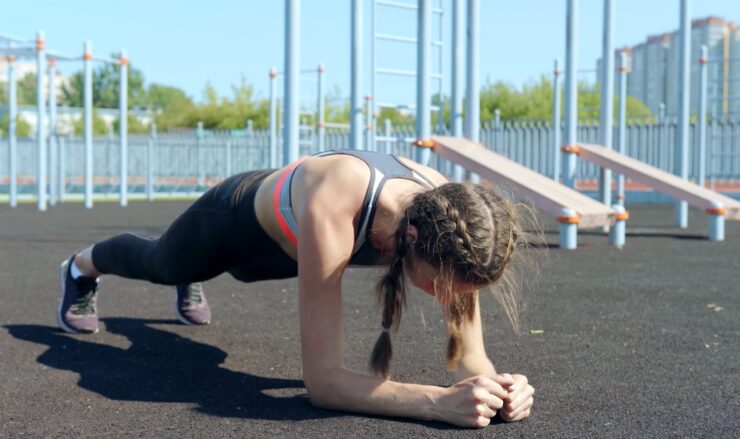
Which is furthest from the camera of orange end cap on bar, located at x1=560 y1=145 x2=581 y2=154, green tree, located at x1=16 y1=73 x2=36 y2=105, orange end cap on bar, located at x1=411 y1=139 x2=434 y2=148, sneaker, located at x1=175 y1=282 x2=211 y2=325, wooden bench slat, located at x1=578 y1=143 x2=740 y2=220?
green tree, located at x1=16 y1=73 x2=36 y2=105

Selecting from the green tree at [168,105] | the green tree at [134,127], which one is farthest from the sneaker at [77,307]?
the green tree at [134,127]

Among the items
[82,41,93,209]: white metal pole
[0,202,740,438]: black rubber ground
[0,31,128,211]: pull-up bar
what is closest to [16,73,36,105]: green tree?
[0,31,128,211]: pull-up bar

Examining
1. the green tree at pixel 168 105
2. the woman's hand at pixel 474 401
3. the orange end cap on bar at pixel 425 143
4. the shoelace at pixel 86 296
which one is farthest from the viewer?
the green tree at pixel 168 105

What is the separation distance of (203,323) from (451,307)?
1.93 meters

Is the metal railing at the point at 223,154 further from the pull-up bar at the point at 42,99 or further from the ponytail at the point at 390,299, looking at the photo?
the ponytail at the point at 390,299

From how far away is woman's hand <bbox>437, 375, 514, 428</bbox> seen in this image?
91.0 inches

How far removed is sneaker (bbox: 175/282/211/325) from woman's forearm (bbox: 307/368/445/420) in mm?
1766

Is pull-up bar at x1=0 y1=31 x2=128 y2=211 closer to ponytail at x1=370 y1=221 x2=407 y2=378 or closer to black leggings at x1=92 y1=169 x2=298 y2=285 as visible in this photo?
black leggings at x1=92 y1=169 x2=298 y2=285

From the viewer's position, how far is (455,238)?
7.18 ft

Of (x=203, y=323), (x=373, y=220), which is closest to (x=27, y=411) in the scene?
(x=373, y=220)

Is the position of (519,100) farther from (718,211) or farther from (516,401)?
(516,401)

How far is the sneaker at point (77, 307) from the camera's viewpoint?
379 centimetres

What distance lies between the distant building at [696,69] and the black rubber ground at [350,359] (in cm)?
823

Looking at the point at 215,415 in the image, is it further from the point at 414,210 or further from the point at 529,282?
the point at 529,282
